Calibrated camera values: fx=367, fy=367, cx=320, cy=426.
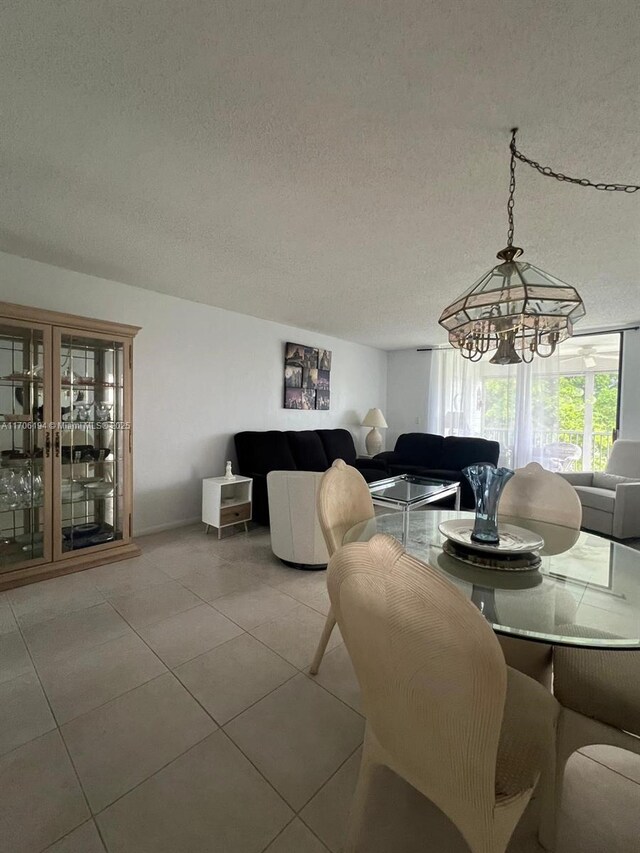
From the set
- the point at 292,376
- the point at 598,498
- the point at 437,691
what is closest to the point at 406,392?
the point at 292,376

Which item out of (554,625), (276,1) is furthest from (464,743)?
(276,1)

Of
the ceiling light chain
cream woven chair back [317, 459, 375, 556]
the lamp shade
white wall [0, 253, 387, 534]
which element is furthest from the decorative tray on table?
the lamp shade

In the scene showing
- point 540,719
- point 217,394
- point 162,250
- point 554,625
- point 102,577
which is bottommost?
point 102,577

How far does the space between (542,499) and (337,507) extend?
117 centimetres

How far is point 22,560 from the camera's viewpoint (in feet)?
8.21

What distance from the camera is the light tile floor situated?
41.4 inches

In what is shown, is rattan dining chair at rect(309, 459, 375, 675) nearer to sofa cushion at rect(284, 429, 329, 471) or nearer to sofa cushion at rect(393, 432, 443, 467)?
sofa cushion at rect(284, 429, 329, 471)

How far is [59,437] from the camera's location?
2.62 m

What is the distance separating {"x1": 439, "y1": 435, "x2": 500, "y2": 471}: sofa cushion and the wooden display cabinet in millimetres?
3917

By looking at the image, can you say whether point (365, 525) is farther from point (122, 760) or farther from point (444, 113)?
point (444, 113)

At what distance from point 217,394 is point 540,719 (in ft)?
12.1

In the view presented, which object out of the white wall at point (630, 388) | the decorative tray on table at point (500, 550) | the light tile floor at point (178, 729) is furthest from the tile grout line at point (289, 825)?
the white wall at point (630, 388)

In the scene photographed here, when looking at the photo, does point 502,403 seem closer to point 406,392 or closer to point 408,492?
point 406,392

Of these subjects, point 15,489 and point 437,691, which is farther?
point 15,489
